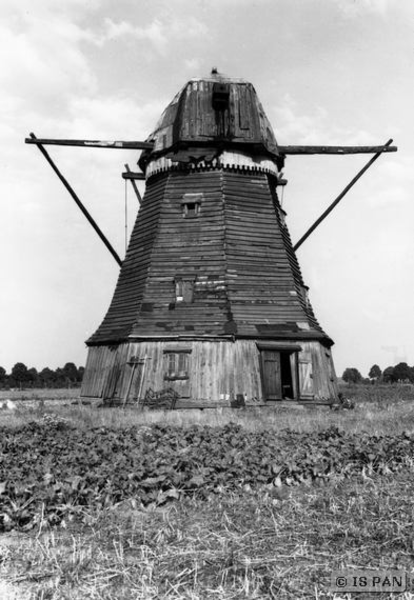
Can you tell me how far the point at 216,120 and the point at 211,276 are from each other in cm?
553

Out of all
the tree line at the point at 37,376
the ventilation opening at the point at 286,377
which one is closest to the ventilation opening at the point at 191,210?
the ventilation opening at the point at 286,377

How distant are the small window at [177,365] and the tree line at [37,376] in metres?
47.0

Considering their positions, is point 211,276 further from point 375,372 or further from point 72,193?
point 375,372

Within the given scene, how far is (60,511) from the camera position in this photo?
657 cm

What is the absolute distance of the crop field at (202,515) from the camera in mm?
4637

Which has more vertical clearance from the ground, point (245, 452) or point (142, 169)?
point (142, 169)

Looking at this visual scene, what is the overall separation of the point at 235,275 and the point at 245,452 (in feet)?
42.7

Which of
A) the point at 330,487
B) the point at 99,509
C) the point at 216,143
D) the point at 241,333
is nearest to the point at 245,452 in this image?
the point at 330,487

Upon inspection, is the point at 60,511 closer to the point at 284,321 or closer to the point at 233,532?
the point at 233,532

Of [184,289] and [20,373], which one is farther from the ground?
[20,373]

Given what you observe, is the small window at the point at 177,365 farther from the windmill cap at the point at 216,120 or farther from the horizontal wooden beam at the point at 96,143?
the horizontal wooden beam at the point at 96,143

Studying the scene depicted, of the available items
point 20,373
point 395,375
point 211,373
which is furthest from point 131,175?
point 395,375

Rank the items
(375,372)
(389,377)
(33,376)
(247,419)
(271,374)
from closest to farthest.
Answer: (247,419) → (271,374) → (33,376) → (389,377) → (375,372)

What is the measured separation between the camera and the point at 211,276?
21.8 metres
